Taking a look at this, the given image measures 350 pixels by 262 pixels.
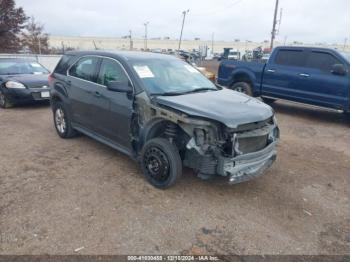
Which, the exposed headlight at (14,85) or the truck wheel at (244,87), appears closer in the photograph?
the exposed headlight at (14,85)

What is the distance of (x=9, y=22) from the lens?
68.7ft

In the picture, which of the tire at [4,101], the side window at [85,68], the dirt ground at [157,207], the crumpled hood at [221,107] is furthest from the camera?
the tire at [4,101]

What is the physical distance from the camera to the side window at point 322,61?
7.92 metres

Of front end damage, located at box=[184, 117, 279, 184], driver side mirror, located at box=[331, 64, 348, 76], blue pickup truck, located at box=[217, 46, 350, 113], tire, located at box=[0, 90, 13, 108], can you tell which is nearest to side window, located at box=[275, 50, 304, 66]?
blue pickup truck, located at box=[217, 46, 350, 113]

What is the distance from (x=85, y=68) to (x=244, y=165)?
3179 mm

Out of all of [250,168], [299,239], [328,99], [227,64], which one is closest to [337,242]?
[299,239]

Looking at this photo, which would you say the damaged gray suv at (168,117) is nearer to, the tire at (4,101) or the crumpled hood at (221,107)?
the crumpled hood at (221,107)

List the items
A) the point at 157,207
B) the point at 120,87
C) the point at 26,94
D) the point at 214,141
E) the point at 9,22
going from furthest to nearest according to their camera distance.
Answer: the point at 9,22, the point at 26,94, the point at 120,87, the point at 157,207, the point at 214,141

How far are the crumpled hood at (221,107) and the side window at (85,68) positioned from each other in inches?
63.5

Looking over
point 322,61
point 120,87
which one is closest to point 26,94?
point 120,87

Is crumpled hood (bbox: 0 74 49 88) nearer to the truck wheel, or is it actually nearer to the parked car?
the parked car

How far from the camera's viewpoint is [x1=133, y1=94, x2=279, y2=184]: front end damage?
351 cm

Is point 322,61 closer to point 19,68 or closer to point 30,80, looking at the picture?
point 30,80

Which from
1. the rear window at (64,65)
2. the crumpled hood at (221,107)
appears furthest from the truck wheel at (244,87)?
the rear window at (64,65)
